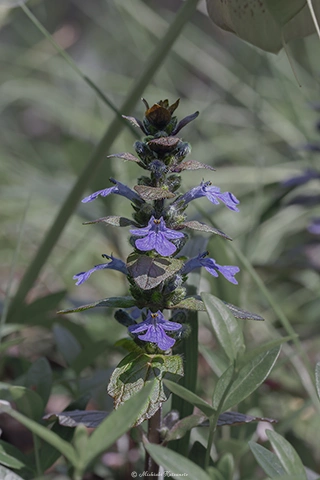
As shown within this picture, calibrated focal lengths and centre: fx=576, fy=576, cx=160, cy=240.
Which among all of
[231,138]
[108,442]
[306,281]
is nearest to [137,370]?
[108,442]

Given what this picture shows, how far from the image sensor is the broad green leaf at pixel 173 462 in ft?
1.43

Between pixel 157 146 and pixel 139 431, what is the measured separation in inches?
12.4

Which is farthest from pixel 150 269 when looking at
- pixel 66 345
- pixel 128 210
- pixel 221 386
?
pixel 128 210

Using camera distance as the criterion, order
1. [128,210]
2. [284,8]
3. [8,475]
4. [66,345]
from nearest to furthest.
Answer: [8,475], [284,8], [66,345], [128,210]

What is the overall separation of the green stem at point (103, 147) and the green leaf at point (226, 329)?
1.59 feet

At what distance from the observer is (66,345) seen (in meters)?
0.88

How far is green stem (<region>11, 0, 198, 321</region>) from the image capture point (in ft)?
2.89

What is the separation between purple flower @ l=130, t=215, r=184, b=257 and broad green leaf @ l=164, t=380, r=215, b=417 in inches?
4.7

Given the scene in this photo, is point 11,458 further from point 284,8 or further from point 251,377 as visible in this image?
point 284,8

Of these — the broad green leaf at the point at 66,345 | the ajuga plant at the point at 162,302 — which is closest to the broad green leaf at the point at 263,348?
the ajuga plant at the point at 162,302

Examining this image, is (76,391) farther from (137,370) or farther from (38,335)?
(38,335)

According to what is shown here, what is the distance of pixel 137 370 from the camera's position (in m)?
0.58

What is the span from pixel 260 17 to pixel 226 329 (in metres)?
0.44

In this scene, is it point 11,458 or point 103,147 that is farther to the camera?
point 103,147
